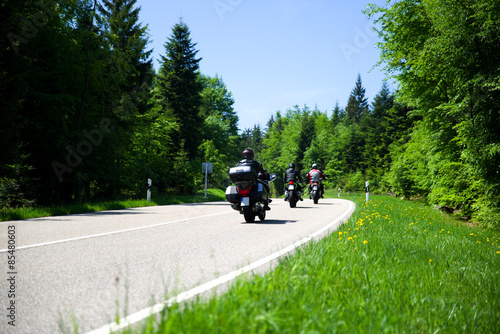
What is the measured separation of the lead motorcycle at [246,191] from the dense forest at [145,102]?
A: 6107 mm

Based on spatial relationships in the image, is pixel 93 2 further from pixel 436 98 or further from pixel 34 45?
pixel 436 98

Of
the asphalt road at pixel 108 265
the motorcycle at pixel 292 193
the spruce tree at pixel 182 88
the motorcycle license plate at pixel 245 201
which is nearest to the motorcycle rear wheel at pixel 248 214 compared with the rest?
the motorcycle license plate at pixel 245 201

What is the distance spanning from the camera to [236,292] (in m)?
2.76

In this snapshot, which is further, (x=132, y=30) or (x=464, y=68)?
(x=132, y=30)

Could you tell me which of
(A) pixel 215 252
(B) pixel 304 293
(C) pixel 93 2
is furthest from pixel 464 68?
(C) pixel 93 2

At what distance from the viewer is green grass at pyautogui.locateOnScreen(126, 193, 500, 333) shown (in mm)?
2273

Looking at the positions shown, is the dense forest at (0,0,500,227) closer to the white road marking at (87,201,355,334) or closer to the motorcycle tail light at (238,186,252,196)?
the motorcycle tail light at (238,186,252,196)

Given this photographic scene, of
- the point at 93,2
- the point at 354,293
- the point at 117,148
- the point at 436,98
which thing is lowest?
the point at 354,293

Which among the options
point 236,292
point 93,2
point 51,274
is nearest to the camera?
point 236,292

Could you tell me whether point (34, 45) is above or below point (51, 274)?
above

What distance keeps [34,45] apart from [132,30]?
10.7 metres

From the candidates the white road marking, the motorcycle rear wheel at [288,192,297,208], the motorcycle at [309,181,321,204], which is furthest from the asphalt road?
the motorcycle at [309,181,321,204]

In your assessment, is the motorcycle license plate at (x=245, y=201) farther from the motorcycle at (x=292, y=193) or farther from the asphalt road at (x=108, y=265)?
the motorcycle at (x=292, y=193)

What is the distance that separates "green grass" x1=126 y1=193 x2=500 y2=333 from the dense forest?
6.19 metres
